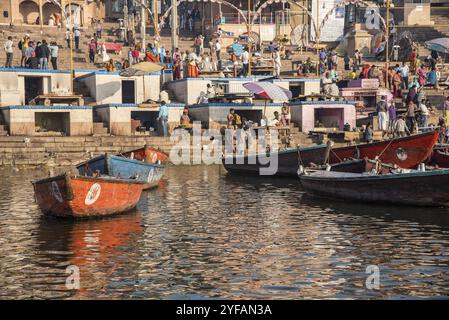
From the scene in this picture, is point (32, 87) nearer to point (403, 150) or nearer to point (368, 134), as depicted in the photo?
point (368, 134)

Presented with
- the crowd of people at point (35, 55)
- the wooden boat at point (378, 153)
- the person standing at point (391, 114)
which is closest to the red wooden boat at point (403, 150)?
the wooden boat at point (378, 153)

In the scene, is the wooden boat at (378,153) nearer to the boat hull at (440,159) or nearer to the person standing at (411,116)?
the boat hull at (440,159)

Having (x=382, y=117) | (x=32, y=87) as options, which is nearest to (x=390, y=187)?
(x=382, y=117)

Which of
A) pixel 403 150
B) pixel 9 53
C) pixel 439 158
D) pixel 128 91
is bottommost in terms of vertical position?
pixel 439 158

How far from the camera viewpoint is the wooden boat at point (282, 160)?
29.6m

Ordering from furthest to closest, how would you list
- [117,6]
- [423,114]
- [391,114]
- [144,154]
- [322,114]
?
[117,6], [322,114], [391,114], [423,114], [144,154]

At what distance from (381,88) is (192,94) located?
914 centimetres

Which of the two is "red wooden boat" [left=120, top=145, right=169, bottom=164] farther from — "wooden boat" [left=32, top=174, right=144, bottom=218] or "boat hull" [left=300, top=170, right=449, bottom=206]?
"wooden boat" [left=32, top=174, right=144, bottom=218]

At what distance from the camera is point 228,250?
676 inches

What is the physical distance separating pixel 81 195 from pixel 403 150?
11.1m

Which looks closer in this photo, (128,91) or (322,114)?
(322,114)

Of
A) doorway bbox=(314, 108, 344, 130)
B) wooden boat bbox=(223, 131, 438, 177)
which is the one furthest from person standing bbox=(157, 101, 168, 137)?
wooden boat bbox=(223, 131, 438, 177)

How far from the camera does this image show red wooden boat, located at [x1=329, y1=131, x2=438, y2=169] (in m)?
26.6

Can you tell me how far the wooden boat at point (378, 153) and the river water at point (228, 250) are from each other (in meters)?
3.55
